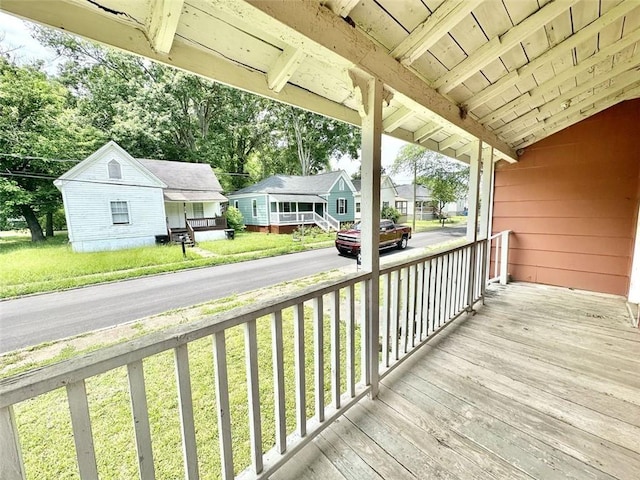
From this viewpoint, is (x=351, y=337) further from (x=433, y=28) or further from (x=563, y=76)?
(x=563, y=76)

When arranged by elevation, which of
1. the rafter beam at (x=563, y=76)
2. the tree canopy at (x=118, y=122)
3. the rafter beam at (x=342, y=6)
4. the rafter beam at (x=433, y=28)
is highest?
the rafter beam at (x=563, y=76)

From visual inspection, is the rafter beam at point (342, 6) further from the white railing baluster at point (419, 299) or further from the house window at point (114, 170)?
the white railing baluster at point (419, 299)

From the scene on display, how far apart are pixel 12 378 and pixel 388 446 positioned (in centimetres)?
151

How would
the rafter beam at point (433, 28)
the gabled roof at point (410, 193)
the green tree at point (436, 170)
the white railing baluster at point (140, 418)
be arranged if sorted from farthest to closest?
the gabled roof at point (410, 193) < the green tree at point (436, 170) < the rafter beam at point (433, 28) < the white railing baluster at point (140, 418)

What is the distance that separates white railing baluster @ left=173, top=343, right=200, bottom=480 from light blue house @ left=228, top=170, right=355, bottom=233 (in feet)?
4.08

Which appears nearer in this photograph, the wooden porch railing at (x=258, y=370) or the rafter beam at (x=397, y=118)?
the wooden porch railing at (x=258, y=370)

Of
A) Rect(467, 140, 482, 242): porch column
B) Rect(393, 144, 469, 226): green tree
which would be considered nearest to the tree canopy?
Rect(467, 140, 482, 242): porch column

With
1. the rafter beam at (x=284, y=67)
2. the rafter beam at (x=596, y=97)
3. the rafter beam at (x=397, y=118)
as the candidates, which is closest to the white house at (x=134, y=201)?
the rafter beam at (x=284, y=67)

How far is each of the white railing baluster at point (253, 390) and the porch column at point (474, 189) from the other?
2.73 metres

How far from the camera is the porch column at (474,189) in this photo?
8.93 ft

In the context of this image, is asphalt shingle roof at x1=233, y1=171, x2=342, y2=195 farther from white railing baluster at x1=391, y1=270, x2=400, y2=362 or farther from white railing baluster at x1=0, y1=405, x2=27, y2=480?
white railing baluster at x1=0, y1=405, x2=27, y2=480

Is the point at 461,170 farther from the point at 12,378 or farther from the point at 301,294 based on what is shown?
the point at 12,378

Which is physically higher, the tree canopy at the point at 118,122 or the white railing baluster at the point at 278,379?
the tree canopy at the point at 118,122

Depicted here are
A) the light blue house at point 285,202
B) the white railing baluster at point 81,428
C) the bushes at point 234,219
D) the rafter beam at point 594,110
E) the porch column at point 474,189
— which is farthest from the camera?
the rafter beam at point 594,110
